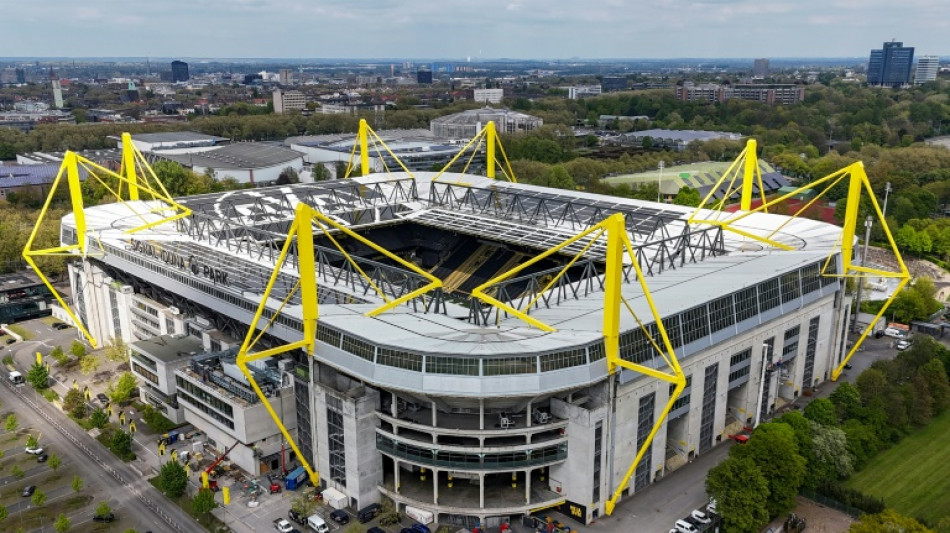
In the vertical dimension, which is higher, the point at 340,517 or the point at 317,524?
the point at 317,524

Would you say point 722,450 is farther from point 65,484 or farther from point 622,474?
point 65,484

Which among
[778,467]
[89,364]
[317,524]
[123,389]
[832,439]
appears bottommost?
[317,524]

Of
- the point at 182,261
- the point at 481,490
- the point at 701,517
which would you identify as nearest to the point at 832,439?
the point at 701,517

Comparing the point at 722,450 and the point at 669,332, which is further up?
the point at 669,332

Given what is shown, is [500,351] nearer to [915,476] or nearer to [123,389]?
[915,476]

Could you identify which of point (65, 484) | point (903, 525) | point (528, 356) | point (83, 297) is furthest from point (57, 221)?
point (903, 525)
